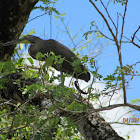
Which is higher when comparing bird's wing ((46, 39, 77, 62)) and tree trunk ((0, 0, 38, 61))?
bird's wing ((46, 39, 77, 62))

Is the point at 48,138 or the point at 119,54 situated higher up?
the point at 119,54

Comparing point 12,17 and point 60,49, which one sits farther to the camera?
point 60,49

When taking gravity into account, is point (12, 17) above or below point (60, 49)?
below

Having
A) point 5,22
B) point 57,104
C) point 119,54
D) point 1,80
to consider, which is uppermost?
point 5,22

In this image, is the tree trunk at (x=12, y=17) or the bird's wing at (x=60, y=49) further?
the bird's wing at (x=60, y=49)

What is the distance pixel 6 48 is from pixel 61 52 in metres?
1.14

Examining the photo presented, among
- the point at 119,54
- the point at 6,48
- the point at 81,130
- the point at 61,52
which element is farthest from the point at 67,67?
the point at 119,54

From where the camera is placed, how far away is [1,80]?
1930 millimetres

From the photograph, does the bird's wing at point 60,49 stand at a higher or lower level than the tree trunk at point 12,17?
higher

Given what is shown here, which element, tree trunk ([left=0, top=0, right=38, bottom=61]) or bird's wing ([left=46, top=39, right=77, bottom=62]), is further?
bird's wing ([left=46, top=39, right=77, bottom=62])

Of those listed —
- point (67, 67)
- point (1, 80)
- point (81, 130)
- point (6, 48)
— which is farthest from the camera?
point (67, 67)

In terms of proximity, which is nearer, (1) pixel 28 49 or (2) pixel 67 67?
(2) pixel 67 67

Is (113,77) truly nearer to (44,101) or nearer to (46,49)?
(44,101)

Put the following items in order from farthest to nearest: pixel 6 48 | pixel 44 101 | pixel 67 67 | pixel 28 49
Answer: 1. pixel 28 49
2. pixel 67 67
3. pixel 6 48
4. pixel 44 101
